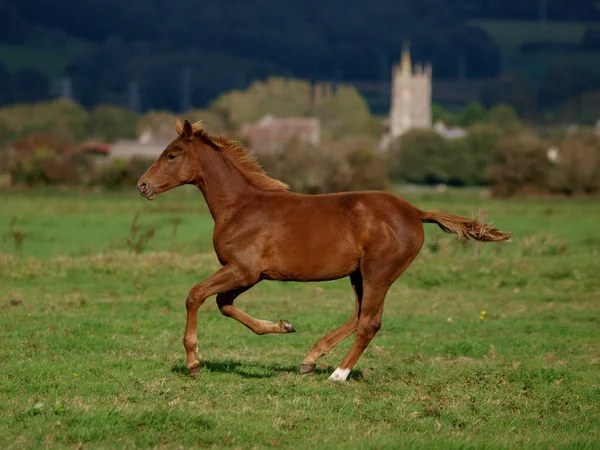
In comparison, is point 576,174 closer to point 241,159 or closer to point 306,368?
point 241,159

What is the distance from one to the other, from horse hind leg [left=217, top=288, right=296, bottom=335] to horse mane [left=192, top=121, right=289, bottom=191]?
4.00 ft

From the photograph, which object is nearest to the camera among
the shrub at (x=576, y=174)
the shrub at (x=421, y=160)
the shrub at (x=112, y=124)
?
the shrub at (x=576, y=174)

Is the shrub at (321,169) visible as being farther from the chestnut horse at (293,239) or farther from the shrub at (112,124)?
the shrub at (112,124)

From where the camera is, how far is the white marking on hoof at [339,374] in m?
11.7

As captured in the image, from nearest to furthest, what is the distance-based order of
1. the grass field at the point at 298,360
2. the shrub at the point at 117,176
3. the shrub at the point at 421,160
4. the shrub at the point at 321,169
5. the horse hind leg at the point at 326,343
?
the grass field at the point at 298,360 < the horse hind leg at the point at 326,343 < the shrub at the point at 117,176 < the shrub at the point at 321,169 < the shrub at the point at 421,160

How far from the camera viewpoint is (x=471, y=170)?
138 m

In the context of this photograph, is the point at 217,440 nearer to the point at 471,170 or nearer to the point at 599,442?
the point at 599,442

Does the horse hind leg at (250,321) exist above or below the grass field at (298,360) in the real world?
above

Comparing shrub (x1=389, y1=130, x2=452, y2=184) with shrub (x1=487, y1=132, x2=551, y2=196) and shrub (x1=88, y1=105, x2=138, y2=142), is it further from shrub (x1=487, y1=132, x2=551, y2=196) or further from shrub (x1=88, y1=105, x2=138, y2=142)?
shrub (x1=487, y1=132, x2=551, y2=196)

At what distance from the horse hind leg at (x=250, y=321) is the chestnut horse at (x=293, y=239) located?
0.01 m

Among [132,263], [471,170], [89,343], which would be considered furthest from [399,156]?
[89,343]

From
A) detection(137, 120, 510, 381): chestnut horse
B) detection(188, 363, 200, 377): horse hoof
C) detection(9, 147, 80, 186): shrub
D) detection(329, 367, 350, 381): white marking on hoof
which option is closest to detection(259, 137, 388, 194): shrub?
detection(9, 147, 80, 186): shrub

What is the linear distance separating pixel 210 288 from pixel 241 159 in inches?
62.1

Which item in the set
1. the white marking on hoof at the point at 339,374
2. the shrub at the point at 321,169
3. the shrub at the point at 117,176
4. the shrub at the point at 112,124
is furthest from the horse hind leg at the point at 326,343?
the shrub at the point at 112,124
